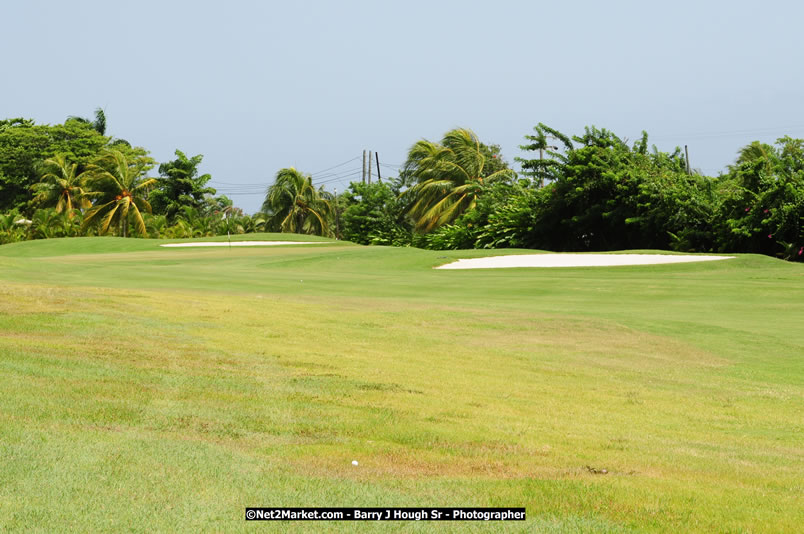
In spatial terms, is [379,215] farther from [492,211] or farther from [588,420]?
[588,420]

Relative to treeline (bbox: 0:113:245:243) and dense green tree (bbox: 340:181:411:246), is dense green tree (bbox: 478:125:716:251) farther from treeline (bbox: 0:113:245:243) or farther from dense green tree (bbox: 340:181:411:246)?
treeline (bbox: 0:113:245:243)

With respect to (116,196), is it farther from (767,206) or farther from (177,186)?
(767,206)

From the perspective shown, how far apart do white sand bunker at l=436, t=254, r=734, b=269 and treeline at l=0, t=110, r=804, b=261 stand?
6103mm

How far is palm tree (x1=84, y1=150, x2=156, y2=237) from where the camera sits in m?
63.9

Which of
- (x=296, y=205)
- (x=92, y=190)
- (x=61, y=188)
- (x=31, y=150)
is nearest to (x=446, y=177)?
(x=296, y=205)

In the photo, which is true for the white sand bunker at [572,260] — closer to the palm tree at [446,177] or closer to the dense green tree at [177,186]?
the palm tree at [446,177]

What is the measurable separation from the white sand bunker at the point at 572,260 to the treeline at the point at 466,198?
20.0ft

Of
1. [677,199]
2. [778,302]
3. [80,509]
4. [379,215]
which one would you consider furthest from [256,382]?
[379,215]

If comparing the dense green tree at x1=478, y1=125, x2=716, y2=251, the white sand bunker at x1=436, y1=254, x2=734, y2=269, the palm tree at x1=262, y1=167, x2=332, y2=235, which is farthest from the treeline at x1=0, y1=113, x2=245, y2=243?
the white sand bunker at x1=436, y1=254, x2=734, y2=269

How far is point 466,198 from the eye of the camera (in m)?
57.8

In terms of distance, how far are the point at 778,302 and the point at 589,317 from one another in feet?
20.3

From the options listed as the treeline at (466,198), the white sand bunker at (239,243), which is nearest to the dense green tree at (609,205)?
the treeline at (466,198)

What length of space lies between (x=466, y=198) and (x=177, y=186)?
83.5 feet

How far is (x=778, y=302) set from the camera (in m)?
19.7
